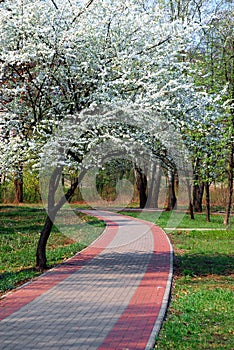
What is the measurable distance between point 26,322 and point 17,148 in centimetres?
428

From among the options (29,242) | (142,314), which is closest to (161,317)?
(142,314)

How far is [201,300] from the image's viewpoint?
8445 millimetres

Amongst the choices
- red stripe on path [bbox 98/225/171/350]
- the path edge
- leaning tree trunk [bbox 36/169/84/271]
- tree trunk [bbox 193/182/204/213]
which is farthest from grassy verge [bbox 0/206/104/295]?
tree trunk [bbox 193/182/204/213]

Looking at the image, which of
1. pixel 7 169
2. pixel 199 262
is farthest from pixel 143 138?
pixel 199 262

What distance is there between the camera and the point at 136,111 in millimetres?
10078

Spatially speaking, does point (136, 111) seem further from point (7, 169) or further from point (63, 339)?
point (63, 339)

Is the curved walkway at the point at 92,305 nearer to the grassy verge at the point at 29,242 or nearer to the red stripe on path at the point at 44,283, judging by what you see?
the red stripe on path at the point at 44,283

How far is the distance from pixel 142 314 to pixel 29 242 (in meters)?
9.10

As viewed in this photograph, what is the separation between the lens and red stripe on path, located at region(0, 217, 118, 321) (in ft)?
26.3

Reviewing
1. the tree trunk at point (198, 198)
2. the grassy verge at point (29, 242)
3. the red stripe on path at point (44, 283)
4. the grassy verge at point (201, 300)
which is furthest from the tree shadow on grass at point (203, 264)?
the tree trunk at point (198, 198)

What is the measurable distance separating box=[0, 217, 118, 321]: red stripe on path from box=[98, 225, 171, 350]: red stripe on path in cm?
174

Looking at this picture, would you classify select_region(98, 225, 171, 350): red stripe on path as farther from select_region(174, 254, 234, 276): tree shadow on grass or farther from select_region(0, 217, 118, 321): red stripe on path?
select_region(0, 217, 118, 321): red stripe on path

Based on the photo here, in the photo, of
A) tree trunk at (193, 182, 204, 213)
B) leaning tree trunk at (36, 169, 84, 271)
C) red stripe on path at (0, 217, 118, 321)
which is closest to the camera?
red stripe on path at (0, 217, 118, 321)

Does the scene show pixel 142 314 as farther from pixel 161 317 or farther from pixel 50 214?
pixel 50 214
